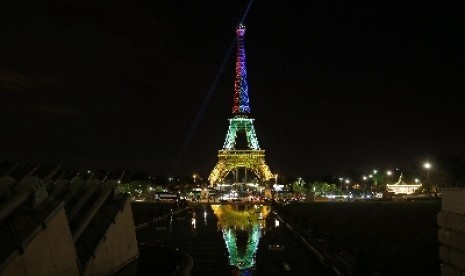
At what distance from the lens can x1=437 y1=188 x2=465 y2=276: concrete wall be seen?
1003 cm

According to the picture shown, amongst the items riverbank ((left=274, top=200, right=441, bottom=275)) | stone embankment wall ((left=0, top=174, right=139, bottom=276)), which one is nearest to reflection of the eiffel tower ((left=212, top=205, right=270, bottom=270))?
riverbank ((left=274, top=200, right=441, bottom=275))

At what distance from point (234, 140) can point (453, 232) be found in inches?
4708

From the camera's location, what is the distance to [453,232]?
1034 cm

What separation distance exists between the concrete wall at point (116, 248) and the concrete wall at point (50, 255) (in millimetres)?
1527

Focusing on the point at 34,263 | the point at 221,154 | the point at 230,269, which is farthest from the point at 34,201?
the point at 221,154

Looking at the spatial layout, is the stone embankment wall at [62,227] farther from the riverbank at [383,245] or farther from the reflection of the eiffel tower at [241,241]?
the riverbank at [383,245]

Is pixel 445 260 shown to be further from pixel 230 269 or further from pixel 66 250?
pixel 230 269

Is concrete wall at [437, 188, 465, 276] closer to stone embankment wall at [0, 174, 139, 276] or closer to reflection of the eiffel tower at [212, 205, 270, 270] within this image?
stone embankment wall at [0, 174, 139, 276]

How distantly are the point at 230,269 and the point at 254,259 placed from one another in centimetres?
277

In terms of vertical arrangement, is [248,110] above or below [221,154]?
above

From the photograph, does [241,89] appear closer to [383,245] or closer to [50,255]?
[383,245]

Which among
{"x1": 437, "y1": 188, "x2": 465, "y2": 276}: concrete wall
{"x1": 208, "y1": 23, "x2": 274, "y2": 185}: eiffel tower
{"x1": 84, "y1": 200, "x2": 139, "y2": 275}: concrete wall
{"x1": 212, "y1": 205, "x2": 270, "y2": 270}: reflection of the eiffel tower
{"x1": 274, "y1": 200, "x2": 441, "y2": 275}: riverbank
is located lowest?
{"x1": 212, "y1": 205, "x2": 270, "y2": 270}: reflection of the eiffel tower

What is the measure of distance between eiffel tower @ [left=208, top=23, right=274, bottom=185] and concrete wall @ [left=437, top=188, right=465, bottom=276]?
110738 millimetres

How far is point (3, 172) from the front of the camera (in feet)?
51.5
